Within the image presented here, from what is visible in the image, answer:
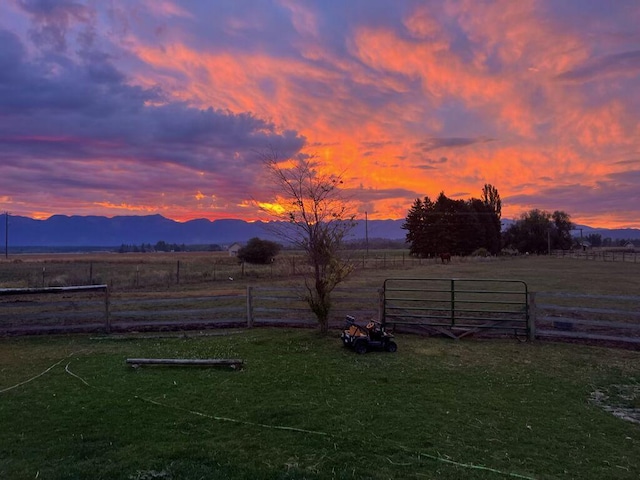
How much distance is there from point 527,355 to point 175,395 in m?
6.58

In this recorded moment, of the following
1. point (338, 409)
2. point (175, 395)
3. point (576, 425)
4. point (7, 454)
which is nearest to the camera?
point (7, 454)

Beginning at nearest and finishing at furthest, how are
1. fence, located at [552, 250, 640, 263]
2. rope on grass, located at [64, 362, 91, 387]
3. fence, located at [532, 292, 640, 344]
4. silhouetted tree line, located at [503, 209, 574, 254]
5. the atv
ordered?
rope on grass, located at [64, 362, 91, 387]
the atv
fence, located at [532, 292, 640, 344]
fence, located at [552, 250, 640, 263]
silhouetted tree line, located at [503, 209, 574, 254]

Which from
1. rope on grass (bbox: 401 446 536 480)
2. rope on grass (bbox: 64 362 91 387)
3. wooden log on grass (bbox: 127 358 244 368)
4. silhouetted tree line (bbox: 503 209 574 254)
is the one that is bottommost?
rope on grass (bbox: 64 362 91 387)

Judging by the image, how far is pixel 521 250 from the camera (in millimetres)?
96438

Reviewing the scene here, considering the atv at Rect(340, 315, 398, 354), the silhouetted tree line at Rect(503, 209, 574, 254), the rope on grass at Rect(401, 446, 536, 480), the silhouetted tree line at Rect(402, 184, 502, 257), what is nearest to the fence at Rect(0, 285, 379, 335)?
the atv at Rect(340, 315, 398, 354)

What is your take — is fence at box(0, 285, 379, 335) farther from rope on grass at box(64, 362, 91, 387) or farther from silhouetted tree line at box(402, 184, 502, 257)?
silhouetted tree line at box(402, 184, 502, 257)

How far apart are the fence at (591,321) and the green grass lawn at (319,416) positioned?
81 centimetres

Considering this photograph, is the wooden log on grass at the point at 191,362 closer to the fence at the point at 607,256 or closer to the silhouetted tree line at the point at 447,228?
the fence at the point at 607,256

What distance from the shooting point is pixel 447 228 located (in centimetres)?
7588

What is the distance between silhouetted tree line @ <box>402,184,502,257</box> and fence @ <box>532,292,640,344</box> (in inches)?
2375

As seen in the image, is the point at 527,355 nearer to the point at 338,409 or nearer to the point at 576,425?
the point at 576,425

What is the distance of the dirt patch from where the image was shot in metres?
5.72

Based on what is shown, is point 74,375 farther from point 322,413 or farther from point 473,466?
point 473,466

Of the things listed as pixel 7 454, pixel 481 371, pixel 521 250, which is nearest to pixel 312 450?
pixel 7 454
